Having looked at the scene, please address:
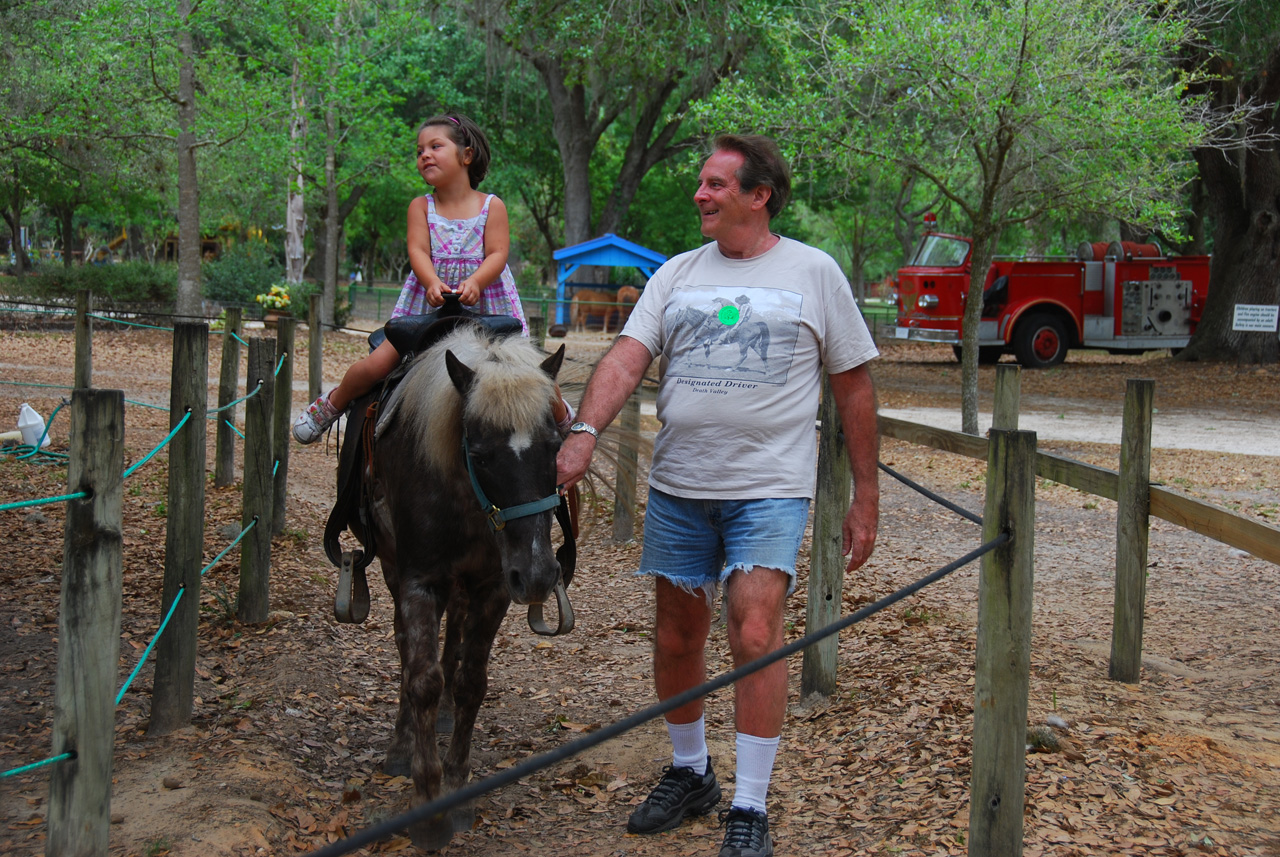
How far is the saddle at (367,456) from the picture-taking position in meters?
3.73

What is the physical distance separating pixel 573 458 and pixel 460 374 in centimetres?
41

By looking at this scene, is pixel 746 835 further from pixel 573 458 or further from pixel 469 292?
pixel 469 292

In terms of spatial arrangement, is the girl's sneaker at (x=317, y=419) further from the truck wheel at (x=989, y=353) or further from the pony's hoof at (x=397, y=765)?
the truck wheel at (x=989, y=353)

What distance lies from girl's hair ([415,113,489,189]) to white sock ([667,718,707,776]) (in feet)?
7.23

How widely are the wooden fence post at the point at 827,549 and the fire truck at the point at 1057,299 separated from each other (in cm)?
1658

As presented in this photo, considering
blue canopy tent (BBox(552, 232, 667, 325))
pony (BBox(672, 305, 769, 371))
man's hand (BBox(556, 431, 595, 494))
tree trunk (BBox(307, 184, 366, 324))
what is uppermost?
tree trunk (BBox(307, 184, 366, 324))

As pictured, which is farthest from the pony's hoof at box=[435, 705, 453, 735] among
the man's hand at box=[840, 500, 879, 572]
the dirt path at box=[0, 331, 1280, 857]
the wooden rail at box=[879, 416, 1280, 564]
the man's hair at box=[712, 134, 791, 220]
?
the man's hair at box=[712, 134, 791, 220]

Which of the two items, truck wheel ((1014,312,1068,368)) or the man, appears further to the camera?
truck wheel ((1014,312,1068,368))

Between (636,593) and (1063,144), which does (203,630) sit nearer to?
(636,593)

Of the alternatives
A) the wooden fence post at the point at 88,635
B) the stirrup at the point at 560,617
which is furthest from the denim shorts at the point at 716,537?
the wooden fence post at the point at 88,635

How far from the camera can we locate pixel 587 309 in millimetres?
27781

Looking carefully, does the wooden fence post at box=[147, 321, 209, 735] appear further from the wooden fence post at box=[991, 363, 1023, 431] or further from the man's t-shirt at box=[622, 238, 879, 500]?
the wooden fence post at box=[991, 363, 1023, 431]

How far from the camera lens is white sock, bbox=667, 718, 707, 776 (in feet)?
10.8

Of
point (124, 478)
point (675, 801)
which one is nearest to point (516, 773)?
point (675, 801)
